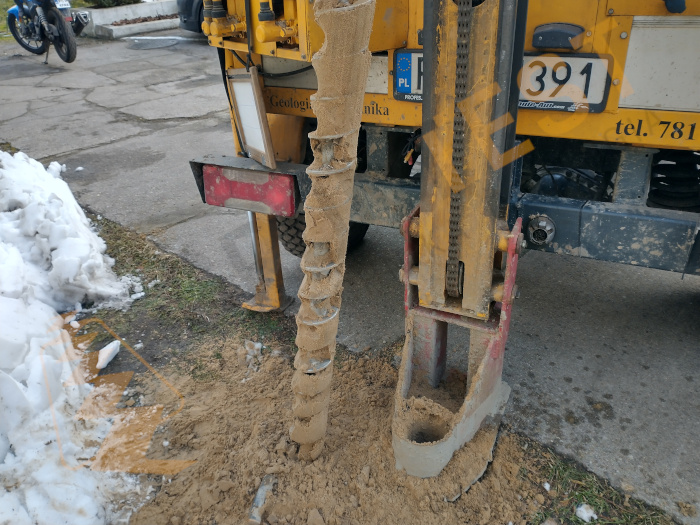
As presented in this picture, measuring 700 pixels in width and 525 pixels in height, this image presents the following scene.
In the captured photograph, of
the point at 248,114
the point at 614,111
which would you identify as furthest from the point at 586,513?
the point at 248,114

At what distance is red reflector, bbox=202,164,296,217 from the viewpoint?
9.31 ft

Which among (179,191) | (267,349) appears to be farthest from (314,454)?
(179,191)

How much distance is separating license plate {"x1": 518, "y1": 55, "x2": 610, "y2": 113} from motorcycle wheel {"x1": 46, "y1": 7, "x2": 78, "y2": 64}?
10076 millimetres

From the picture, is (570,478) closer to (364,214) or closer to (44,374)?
(364,214)

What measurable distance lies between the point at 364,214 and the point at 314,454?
120 cm

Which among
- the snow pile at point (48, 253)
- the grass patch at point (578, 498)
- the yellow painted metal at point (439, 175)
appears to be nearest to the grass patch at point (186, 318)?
the snow pile at point (48, 253)

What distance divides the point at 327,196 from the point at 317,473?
1081 mm

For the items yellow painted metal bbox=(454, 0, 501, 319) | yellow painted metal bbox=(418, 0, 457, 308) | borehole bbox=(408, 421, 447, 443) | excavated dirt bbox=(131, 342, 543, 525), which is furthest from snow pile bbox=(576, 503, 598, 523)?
yellow painted metal bbox=(418, 0, 457, 308)

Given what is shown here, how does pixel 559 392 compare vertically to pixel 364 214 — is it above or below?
below

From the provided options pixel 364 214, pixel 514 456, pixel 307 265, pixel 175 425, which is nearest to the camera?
pixel 307 265

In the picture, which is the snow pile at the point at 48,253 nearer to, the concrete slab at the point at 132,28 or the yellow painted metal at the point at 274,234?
the yellow painted metal at the point at 274,234

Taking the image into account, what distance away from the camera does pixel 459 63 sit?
177 centimetres

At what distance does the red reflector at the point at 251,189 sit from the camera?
2.84 meters

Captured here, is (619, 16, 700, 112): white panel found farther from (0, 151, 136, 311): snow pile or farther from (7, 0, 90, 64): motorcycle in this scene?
(7, 0, 90, 64): motorcycle
